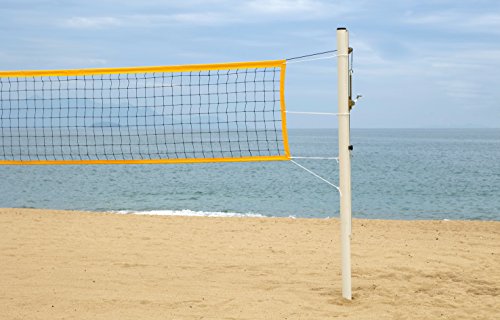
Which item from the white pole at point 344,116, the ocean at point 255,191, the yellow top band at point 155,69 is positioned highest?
the yellow top band at point 155,69

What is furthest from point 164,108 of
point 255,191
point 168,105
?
point 168,105

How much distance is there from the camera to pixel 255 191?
92.3ft

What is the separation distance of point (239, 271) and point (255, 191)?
20.6 meters

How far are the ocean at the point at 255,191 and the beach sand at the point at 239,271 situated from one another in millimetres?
5499

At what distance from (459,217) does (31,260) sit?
14.5 meters

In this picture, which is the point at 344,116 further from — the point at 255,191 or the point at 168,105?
the point at 255,191

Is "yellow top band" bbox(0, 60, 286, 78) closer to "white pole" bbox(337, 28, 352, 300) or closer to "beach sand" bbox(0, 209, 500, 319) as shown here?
"white pole" bbox(337, 28, 352, 300)

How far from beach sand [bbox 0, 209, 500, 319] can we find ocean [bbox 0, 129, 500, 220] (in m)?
5.50

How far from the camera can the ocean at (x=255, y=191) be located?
2102 centimetres

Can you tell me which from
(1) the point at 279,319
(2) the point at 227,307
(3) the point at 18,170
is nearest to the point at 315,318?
(1) the point at 279,319

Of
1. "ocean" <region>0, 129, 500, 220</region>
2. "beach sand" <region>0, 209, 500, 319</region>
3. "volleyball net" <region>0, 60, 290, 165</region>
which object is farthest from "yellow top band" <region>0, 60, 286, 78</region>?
"ocean" <region>0, 129, 500, 220</region>

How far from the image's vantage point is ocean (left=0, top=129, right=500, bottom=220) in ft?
68.9

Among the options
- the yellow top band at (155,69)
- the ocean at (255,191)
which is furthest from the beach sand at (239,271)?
the ocean at (255,191)

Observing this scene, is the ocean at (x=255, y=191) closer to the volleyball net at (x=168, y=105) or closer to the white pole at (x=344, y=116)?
the volleyball net at (x=168, y=105)
